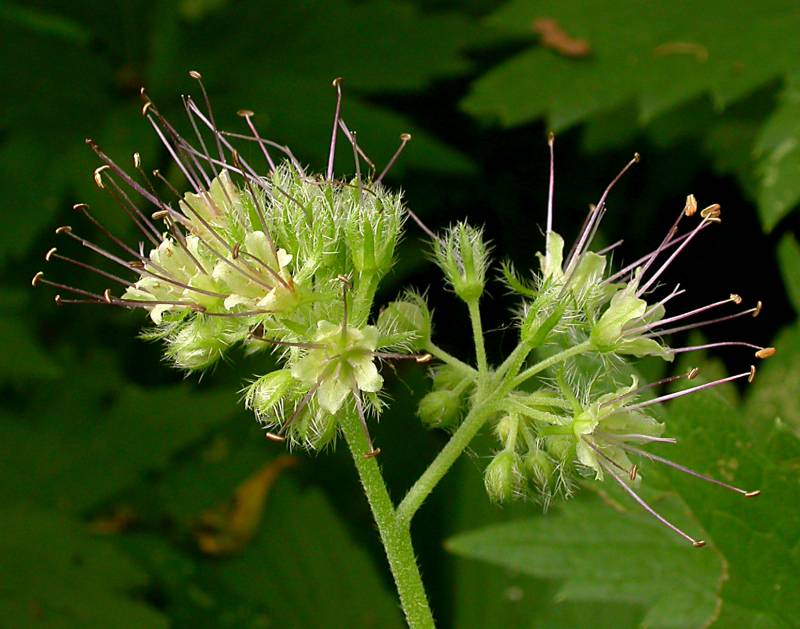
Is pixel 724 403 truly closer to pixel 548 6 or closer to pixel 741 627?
pixel 741 627

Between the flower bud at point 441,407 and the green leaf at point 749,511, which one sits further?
the green leaf at point 749,511

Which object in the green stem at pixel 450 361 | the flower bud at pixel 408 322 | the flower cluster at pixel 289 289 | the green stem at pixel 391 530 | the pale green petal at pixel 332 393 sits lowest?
the green stem at pixel 391 530

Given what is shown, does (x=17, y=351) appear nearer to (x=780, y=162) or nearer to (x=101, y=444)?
(x=101, y=444)

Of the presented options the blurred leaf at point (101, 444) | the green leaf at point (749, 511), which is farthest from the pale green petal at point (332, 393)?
the blurred leaf at point (101, 444)

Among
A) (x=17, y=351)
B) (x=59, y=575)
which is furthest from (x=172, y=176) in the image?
(x=59, y=575)

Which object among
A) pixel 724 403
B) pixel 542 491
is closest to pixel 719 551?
pixel 724 403

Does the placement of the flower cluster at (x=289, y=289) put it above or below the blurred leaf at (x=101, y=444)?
above

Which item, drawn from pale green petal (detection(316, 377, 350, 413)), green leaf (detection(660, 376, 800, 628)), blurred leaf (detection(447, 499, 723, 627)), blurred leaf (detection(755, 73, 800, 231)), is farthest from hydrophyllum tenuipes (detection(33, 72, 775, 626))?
blurred leaf (detection(755, 73, 800, 231))

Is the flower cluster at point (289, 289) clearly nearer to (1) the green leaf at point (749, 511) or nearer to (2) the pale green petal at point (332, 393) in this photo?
(2) the pale green petal at point (332, 393)
